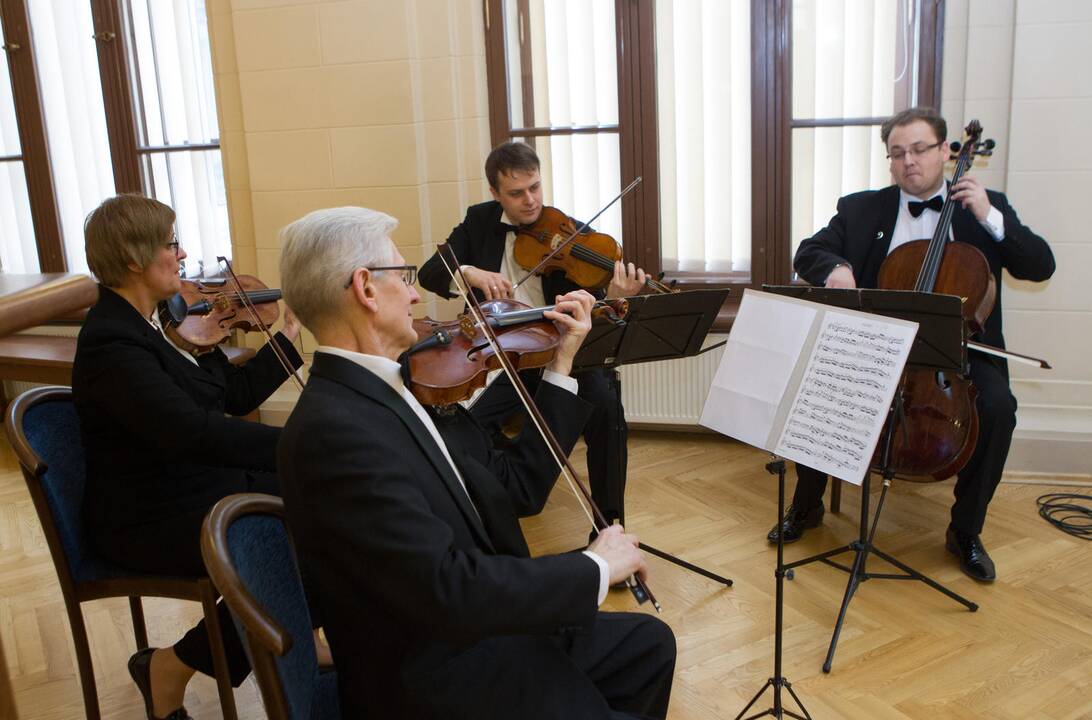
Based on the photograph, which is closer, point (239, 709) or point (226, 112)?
point (239, 709)

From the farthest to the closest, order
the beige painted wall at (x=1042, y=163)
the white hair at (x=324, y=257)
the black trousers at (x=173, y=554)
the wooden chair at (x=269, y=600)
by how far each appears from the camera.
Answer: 1. the beige painted wall at (x=1042, y=163)
2. the black trousers at (x=173, y=554)
3. the white hair at (x=324, y=257)
4. the wooden chair at (x=269, y=600)

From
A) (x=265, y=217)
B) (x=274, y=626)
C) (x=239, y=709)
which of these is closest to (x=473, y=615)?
(x=274, y=626)

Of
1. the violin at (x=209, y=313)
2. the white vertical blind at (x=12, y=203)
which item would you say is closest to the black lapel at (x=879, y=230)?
the violin at (x=209, y=313)

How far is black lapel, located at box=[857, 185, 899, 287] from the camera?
319cm

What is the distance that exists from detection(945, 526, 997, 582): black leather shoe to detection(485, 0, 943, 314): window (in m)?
1.33

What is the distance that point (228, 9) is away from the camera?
408cm

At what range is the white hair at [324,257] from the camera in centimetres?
149

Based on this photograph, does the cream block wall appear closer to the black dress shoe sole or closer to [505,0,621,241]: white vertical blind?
[505,0,621,241]: white vertical blind

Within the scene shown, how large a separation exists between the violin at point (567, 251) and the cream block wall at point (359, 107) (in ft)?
2.88

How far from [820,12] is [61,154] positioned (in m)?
3.68

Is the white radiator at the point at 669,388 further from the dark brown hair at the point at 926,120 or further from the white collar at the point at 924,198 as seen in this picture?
the dark brown hair at the point at 926,120

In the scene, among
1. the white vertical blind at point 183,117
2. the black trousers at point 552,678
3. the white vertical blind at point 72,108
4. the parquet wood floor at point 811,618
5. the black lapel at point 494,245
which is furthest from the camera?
the white vertical blind at point 72,108

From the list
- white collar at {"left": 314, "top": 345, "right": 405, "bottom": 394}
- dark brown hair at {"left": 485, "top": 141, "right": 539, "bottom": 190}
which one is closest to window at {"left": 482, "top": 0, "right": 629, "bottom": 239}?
dark brown hair at {"left": 485, "top": 141, "right": 539, "bottom": 190}

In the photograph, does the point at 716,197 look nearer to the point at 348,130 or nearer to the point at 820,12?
the point at 820,12
